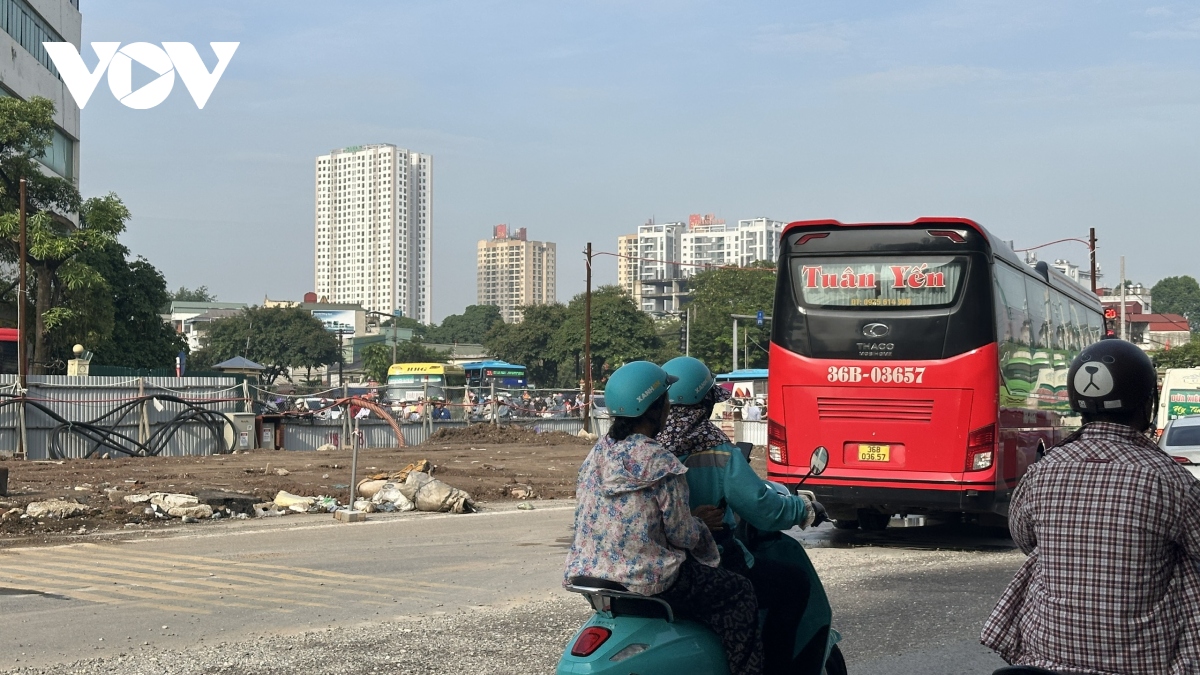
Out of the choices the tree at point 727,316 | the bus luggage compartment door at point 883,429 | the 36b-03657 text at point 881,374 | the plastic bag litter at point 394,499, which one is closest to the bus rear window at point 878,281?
the 36b-03657 text at point 881,374

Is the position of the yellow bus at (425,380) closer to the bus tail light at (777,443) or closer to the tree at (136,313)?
the tree at (136,313)

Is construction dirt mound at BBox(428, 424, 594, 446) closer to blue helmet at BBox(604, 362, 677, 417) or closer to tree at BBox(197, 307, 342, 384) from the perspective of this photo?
blue helmet at BBox(604, 362, 677, 417)

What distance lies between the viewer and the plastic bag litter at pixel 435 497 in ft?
56.5

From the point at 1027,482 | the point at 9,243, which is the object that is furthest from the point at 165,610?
the point at 9,243

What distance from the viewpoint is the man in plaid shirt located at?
325 centimetres

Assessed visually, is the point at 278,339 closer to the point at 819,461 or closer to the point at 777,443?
the point at 777,443

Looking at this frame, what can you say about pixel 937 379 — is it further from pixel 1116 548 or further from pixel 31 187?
pixel 31 187

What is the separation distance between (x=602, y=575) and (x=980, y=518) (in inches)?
388

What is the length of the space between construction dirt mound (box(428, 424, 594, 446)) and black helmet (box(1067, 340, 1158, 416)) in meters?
32.8

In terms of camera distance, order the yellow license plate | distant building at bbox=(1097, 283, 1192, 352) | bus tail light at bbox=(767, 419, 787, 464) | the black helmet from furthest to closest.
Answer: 1. distant building at bbox=(1097, 283, 1192, 352)
2. bus tail light at bbox=(767, 419, 787, 464)
3. the yellow license plate
4. the black helmet

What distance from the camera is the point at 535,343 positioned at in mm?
107688

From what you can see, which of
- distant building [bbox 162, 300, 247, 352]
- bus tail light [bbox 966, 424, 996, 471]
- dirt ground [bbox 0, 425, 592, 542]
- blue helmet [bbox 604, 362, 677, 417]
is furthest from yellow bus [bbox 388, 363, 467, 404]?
distant building [bbox 162, 300, 247, 352]

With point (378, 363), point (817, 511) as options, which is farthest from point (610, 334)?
point (817, 511)

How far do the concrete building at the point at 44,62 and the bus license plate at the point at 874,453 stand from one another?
38741 millimetres
